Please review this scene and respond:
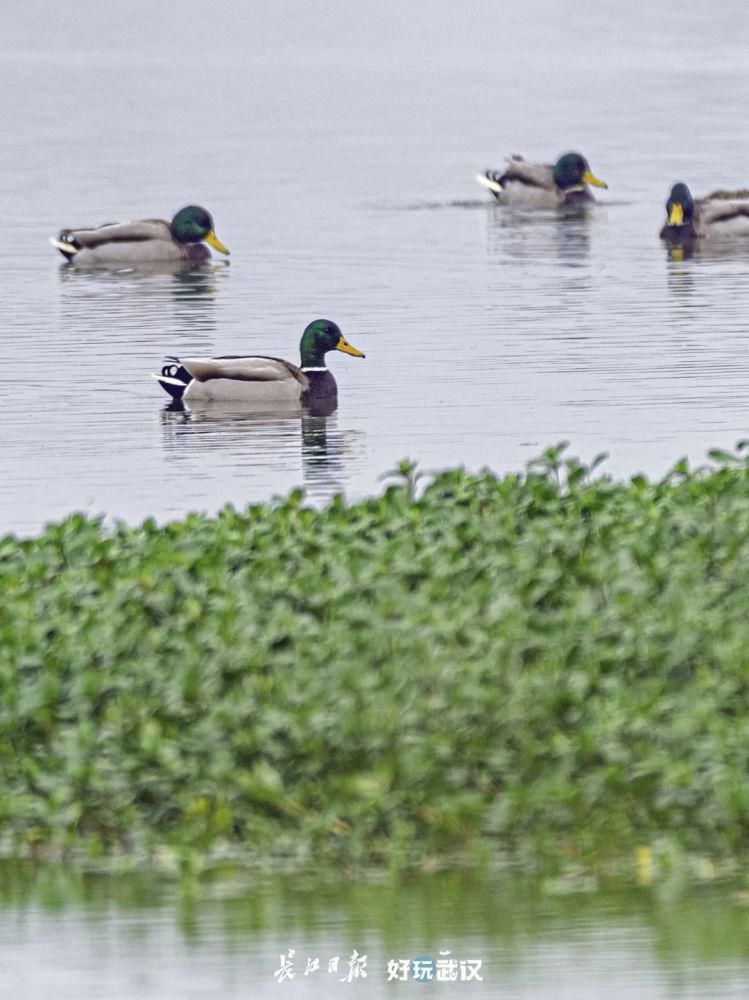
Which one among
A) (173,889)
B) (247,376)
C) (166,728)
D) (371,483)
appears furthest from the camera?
(247,376)

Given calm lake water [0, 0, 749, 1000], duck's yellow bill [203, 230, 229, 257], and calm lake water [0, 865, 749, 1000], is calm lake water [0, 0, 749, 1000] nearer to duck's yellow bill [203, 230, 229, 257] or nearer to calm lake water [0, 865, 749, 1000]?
calm lake water [0, 865, 749, 1000]

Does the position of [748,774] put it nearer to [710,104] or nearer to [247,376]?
[247,376]

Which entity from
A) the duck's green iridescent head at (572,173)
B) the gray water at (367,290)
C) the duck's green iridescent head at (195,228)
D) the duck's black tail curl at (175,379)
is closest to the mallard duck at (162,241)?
the duck's green iridescent head at (195,228)

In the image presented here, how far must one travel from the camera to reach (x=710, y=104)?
198 ft

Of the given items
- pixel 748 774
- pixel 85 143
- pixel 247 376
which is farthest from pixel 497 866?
pixel 85 143

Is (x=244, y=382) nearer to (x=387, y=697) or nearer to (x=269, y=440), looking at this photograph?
(x=269, y=440)

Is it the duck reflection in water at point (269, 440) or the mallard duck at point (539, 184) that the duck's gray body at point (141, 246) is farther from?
the duck reflection in water at point (269, 440)

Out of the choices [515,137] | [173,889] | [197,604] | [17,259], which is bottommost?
[173,889]

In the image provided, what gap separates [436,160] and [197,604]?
3691cm

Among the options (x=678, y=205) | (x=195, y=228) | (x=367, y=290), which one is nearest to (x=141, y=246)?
(x=195, y=228)

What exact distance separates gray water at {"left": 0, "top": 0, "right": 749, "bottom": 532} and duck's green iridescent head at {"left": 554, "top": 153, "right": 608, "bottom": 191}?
0.55 m

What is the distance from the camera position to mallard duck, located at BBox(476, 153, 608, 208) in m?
37.7

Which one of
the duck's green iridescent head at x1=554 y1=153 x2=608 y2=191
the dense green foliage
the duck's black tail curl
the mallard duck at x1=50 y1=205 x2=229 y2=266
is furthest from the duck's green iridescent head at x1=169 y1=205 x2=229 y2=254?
the dense green foliage

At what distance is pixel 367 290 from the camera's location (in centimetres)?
2777
